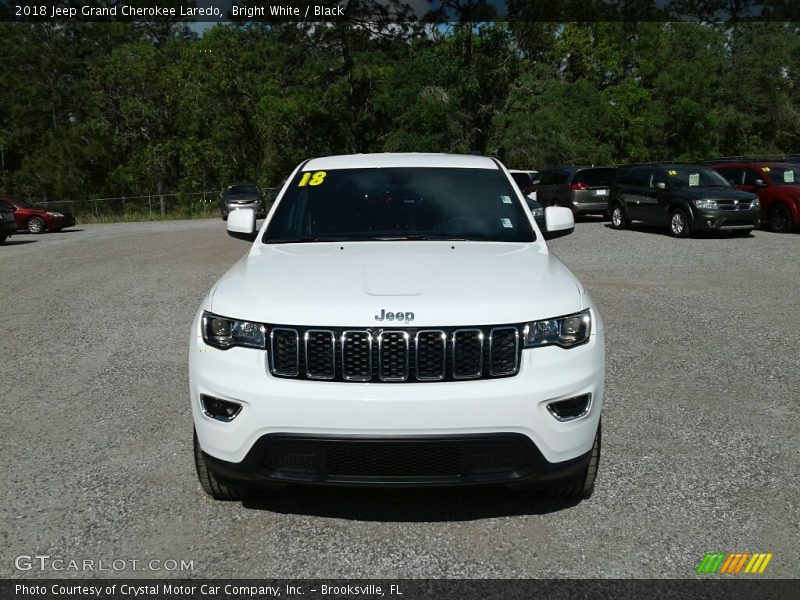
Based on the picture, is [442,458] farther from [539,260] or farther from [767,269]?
[767,269]

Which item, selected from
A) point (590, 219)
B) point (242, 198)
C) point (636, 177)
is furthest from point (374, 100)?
point (636, 177)

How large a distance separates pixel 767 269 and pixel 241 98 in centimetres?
4091

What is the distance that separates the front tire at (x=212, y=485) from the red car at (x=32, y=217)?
28393 millimetres

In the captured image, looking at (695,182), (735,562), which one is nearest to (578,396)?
(735,562)

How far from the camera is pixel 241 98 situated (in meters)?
48.8

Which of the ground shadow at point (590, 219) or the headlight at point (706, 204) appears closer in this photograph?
the headlight at point (706, 204)

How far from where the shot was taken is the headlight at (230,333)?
345cm

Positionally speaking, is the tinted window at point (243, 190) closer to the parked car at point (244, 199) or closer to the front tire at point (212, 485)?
the parked car at point (244, 199)

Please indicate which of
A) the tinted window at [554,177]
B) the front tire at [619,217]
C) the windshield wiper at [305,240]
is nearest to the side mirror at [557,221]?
the windshield wiper at [305,240]

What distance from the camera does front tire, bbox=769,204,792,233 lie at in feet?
63.0

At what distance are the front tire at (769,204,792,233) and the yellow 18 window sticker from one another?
17.1 meters

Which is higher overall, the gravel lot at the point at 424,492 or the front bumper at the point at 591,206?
the gravel lot at the point at 424,492

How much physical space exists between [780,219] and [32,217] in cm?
2521

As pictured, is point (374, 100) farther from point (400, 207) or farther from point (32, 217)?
point (400, 207)
